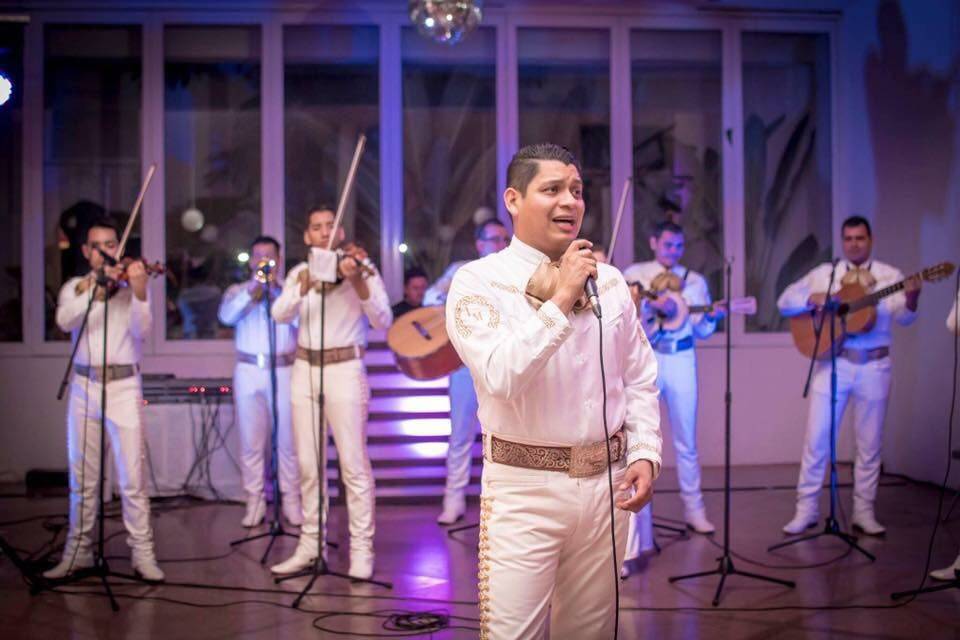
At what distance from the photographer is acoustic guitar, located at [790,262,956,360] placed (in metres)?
5.80

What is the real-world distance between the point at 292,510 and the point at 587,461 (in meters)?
4.45

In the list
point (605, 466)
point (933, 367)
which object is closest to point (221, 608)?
point (605, 466)

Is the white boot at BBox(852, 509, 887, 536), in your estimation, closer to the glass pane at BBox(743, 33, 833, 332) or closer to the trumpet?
the glass pane at BBox(743, 33, 833, 332)

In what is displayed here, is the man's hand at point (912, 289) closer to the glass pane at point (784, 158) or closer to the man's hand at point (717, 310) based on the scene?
the man's hand at point (717, 310)

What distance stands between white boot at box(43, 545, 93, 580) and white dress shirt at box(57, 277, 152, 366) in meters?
1.09

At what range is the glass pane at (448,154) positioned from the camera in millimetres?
9156

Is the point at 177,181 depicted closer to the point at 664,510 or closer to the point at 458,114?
the point at 458,114

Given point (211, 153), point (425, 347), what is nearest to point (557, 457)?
point (425, 347)

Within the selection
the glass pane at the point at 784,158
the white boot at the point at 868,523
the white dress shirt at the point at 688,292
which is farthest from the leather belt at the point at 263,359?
the glass pane at the point at 784,158

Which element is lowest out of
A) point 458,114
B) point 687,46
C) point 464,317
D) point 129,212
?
point 464,317

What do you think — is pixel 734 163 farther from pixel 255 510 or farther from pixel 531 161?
pixel 531 161

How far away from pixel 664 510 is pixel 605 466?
450 cm

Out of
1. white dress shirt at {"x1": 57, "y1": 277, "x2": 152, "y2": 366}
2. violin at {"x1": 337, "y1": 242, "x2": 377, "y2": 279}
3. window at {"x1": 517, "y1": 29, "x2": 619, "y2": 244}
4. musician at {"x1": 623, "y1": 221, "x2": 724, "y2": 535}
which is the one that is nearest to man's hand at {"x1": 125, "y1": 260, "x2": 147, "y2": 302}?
white dress shirt at {"x1": 57, "y1": 277, "x2": 152, "y2": 366}

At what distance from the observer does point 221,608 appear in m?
4.72
